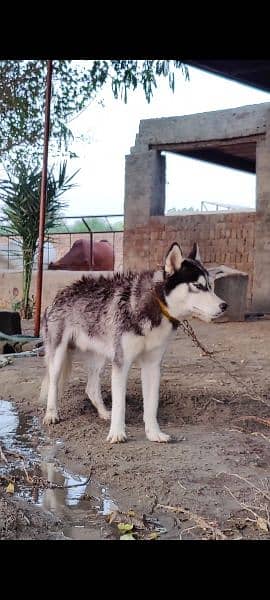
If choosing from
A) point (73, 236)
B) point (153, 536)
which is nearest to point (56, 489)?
point (153, 536)

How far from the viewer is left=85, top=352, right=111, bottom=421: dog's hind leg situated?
4.56 metres

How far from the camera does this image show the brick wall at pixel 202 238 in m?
9.08

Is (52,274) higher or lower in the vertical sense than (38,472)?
higher

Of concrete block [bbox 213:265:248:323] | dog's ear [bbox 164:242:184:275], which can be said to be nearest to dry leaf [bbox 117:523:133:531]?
dog's ear [bbox 164:242:184:275]

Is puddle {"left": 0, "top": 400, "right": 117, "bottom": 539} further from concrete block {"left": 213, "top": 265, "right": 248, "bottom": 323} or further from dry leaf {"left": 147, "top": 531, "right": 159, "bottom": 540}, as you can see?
concrete block {"left": 213, "top": 265, "right": 248, "bottom": 323}

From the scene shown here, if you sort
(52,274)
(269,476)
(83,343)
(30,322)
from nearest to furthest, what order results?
1. (269,476)
2. (83,343)
3. (30,322)
4. (52,274)

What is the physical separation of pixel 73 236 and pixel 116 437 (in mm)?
9482

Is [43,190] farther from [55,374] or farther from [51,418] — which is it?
[51,418]

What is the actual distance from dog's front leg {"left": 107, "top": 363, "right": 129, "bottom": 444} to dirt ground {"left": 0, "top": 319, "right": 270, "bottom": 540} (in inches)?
2.2

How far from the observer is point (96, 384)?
4.60 meters
